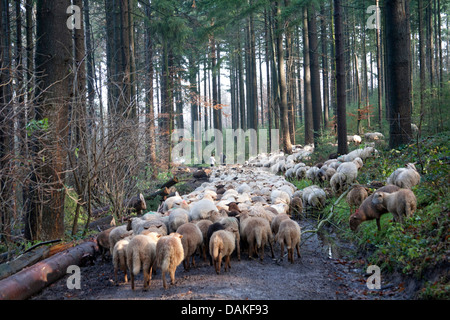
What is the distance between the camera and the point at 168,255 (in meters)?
5.00

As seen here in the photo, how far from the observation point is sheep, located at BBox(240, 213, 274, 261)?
6.29 meters

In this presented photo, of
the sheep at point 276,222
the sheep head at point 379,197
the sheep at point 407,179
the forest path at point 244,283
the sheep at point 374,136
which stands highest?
the sheep at point 374,136

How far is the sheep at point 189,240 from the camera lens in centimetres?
577

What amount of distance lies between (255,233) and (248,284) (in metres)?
1.39

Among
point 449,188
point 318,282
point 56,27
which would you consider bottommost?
point 318,282

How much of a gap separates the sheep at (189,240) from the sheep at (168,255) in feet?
1.76

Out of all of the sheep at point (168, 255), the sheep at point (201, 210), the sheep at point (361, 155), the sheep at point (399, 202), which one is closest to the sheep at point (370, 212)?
the sheep at point (399, 202)

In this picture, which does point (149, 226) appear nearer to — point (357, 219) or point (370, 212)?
point (357, 219)

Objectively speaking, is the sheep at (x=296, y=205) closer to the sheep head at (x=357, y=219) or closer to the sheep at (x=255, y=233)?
the sheep head at (x=357, y=219)

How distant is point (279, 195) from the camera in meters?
10.1

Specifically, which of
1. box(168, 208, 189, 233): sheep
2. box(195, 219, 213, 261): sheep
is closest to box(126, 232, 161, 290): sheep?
box(195, 219, 213, 261): sheep
